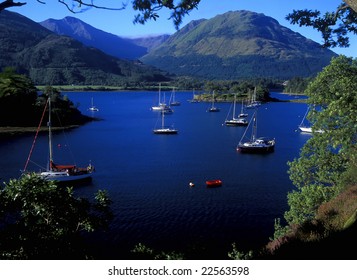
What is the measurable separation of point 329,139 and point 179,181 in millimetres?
23317

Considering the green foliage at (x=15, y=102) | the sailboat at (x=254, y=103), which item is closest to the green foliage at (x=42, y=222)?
the green foliage at (x=15, y=102)

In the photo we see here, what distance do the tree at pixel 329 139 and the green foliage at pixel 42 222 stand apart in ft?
24.7

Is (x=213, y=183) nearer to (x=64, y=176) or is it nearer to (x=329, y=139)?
(x=64, y=176)

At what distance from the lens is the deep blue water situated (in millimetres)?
24047

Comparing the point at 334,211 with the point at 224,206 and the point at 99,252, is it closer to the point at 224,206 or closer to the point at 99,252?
the point at 99,252

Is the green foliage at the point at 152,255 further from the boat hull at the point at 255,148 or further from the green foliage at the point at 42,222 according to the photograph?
the boat hull at the point at 255,148

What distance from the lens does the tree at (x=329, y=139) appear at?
40.9ft

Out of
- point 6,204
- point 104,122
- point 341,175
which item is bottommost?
point 104,122

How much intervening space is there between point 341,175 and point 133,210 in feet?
55.7

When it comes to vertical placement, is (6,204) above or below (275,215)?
above

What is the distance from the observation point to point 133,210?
2855 centimetres

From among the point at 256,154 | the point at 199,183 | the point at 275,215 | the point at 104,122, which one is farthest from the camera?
the point at 104,122

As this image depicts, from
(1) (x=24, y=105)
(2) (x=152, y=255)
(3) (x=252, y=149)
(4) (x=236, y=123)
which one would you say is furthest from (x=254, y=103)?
(2) (x=152, y=255)

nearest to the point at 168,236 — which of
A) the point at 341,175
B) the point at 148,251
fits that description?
the point at 341,175
